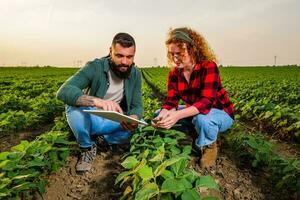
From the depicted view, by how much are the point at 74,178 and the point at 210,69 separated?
6.27 feet

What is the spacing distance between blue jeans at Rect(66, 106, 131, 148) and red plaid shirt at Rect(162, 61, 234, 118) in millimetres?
683

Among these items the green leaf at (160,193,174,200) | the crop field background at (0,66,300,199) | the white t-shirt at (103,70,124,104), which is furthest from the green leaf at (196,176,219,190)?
the white t-shirt at (103,70,124,104)

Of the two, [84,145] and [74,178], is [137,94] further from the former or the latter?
[74,178]

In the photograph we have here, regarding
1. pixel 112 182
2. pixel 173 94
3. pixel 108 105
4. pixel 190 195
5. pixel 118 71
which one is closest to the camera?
pixel 190 195

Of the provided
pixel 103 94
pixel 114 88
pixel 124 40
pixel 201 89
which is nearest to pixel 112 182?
pixel 103 94

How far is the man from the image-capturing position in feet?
12.3

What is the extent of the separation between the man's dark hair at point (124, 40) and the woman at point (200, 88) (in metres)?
0.41

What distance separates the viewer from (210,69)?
151 inches

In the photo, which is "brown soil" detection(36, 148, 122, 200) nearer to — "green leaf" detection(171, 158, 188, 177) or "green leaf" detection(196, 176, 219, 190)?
"green leaf" detection(171, 158, 188, 177)

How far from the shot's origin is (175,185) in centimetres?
220

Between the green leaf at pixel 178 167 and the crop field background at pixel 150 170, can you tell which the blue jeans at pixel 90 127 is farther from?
the green leaf at pixel 178 167

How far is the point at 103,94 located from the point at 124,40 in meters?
0.75

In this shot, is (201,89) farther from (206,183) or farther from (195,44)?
(206,183)

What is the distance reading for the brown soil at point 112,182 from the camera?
11.0 feet
